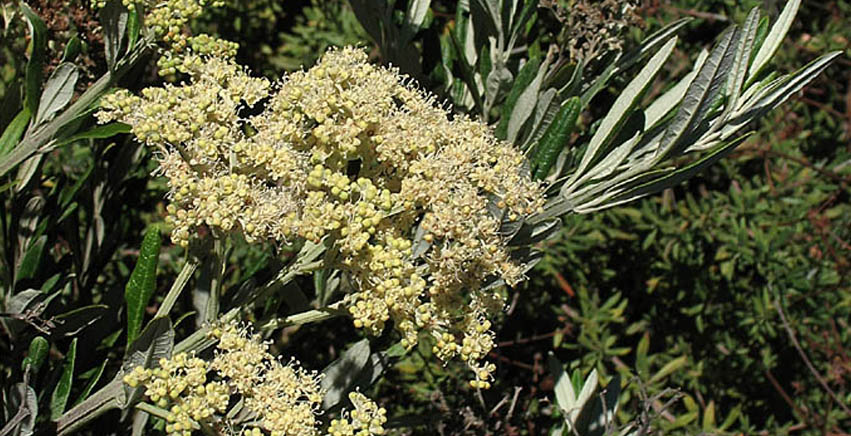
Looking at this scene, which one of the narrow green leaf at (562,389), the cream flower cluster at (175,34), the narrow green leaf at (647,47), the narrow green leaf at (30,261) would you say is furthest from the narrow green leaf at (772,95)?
the narrow green leaf at (30,261)

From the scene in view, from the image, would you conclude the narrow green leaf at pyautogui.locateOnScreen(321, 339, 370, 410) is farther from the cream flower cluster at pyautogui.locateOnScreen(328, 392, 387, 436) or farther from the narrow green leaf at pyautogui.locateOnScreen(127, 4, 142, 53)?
the narrow green leaf at pyautogui.locateOnScreen(127, 4, 142, 53)

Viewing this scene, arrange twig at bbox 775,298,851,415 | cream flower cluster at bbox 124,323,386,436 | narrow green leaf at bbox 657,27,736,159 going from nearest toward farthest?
1. cream flower cluster at bbox 124,323,386,436
2. narrow green leaf at bbox 657,27,736,159
3. twig at bbox 775,298,851,415

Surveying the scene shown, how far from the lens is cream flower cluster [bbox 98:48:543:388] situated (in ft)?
3.96

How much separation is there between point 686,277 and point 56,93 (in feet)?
5.76

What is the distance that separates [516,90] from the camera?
1.58 metres

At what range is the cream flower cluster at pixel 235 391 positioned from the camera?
1.18 meters

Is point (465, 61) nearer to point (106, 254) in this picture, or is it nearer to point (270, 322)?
point (270, 322)

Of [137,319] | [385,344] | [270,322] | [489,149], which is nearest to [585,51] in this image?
[489,149]

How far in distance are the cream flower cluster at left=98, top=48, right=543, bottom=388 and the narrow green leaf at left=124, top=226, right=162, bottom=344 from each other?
9 centimetres

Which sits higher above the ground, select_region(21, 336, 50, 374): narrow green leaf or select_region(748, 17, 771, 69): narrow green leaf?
select_region(748, 17, 771, 69): narrow green leaf

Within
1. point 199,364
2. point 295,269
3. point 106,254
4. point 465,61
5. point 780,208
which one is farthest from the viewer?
point 780,208

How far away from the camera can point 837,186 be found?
8.52 ft

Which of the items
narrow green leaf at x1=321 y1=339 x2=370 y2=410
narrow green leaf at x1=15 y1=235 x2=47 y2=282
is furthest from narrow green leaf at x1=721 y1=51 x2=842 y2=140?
narrow green leaf at x1=15 y1=235 x2=47 y2=282

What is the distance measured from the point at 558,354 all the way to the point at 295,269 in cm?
139
